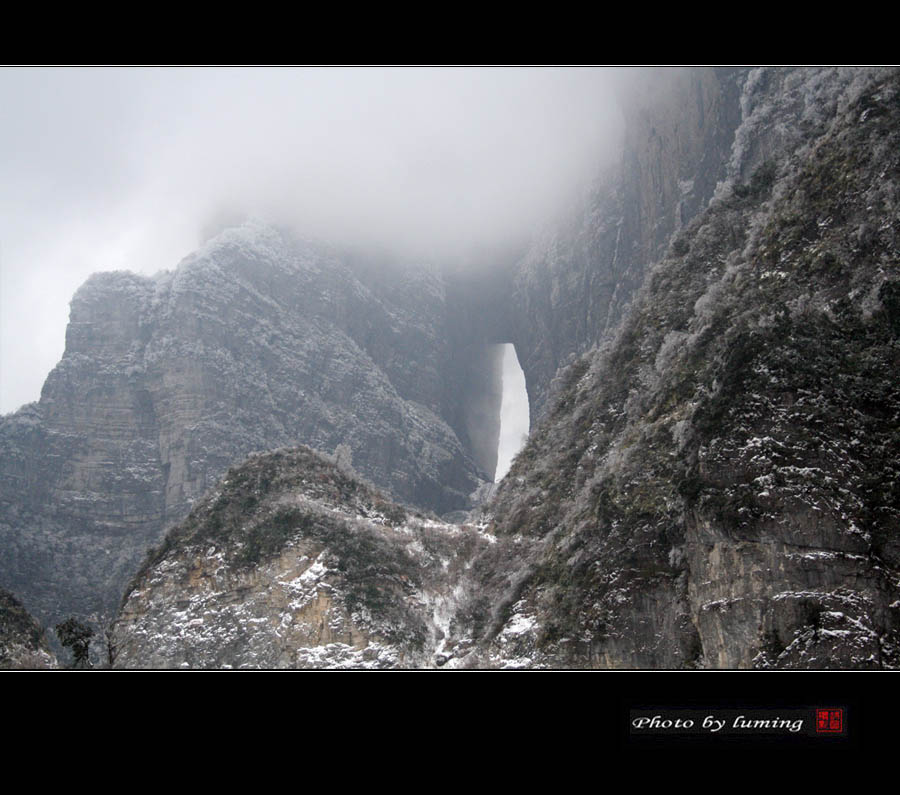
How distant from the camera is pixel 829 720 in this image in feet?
21.1

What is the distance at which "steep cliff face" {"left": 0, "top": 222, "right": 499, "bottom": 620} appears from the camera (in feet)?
309

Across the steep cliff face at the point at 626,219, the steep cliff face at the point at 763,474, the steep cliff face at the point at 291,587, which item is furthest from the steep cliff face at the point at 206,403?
the steep cliff face at the point at 763,474

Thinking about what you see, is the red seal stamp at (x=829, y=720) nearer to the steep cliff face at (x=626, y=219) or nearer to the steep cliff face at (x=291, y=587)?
the steep cliff face at (x=291, y=587)

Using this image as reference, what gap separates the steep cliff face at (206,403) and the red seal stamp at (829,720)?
8572 cm

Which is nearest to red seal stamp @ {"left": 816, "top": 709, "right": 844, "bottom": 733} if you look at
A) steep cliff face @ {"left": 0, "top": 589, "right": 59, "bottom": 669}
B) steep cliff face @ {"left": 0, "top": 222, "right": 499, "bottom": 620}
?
steep cliff face @ {"left": 0, "top": 589, "right": 59, "bottom": 669}

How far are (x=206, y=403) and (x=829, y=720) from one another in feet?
331

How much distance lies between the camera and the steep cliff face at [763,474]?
15531mm

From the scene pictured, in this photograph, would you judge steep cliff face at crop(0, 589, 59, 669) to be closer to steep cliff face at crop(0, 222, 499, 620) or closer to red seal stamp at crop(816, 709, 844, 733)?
red seal stamp at crop(816, 709, 844, 733)

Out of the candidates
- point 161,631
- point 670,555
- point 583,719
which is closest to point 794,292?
point 670,555

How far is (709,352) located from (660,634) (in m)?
8.45

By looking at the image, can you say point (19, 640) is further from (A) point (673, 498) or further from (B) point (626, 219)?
(B) point (626, 219)

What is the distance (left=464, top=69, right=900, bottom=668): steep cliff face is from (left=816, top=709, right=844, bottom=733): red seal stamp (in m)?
8.66
